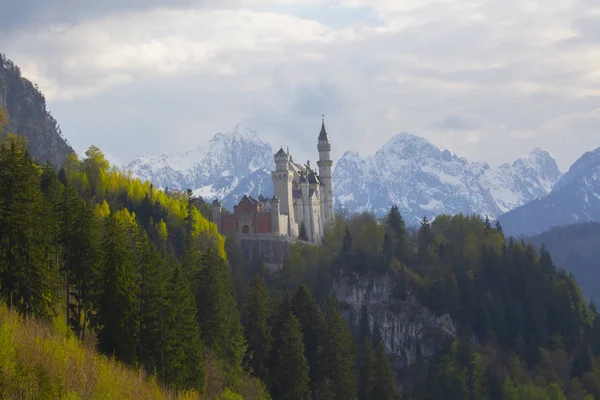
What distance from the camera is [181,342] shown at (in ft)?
251

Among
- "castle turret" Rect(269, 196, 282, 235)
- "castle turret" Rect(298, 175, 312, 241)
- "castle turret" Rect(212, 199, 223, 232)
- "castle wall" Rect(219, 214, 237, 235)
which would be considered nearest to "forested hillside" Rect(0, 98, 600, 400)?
"castle turret" Rect(212, 199, 223, 232)

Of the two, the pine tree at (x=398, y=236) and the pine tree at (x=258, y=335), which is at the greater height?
the pine tree at (x=398, y=236)

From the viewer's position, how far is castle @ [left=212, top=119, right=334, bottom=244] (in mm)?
172625

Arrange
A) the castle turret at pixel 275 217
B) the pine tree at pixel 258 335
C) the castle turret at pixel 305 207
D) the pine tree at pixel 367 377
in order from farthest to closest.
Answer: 1. the castle turret at pixel 305 207
2. the castle turret at pixel 275 217
3. the pine tree at pixel 367 377
4. the pine tree at pixel 258 335

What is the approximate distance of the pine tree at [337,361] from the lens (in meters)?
98.6

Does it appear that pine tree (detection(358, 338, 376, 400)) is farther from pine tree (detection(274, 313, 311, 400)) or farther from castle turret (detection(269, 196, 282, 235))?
castle turret (detection(269, 196, 282, 235))

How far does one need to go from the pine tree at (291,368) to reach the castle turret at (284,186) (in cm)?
8346

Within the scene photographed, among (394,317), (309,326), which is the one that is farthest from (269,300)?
(394,317)

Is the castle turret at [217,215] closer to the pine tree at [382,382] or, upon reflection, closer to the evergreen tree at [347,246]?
the evergreen tree at [347,246]

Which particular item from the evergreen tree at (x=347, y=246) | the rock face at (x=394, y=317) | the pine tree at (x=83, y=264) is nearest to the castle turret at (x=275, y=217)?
the evergreen tree at (x=347, y=246)

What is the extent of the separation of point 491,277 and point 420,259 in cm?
1157

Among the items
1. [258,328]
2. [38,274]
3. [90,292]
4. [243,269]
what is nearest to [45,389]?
[38,274]

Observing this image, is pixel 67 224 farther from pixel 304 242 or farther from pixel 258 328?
pixel 304 242

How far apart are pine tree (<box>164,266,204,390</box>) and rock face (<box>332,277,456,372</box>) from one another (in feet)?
301
